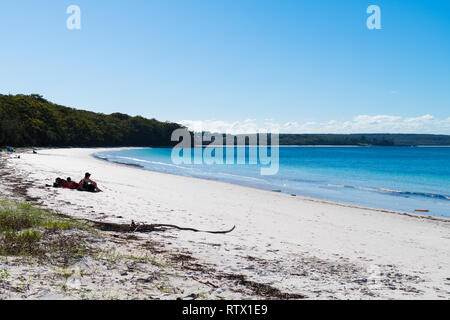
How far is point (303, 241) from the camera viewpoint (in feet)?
27.7

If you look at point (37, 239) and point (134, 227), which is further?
point (134, 227)

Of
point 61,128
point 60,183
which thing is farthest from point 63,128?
point 60,183

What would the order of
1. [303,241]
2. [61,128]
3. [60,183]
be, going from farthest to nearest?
[61,128] → [60,183] → [303,241]

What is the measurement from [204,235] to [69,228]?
3242 millimetres

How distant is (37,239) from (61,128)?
90.2m

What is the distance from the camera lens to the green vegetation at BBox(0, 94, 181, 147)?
60.4m

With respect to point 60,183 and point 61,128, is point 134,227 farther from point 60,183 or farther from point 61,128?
point 61,128

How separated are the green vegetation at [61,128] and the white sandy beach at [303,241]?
47.7 m

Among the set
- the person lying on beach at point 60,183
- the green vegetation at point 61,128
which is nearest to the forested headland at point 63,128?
the green vegetation at point 61,128
